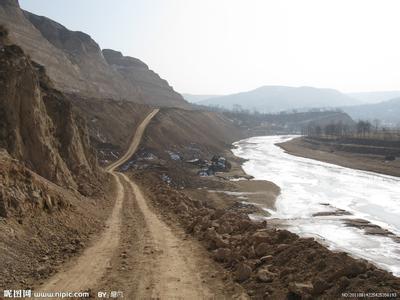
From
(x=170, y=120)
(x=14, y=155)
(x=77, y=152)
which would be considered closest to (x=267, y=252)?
(x=14, y=155)

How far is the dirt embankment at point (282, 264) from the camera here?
10.6 meters

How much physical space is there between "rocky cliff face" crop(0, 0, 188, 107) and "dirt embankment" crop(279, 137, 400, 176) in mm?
62066

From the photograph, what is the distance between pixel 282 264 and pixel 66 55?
138 m

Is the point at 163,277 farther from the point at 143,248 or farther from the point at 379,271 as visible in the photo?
the point at 379,271

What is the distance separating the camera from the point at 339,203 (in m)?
49.8

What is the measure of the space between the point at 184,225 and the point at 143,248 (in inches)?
203

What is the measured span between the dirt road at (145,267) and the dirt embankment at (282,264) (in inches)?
25.1

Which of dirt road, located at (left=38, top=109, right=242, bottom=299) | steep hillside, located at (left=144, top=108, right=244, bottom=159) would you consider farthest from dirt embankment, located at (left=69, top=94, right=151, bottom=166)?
dirt road, located at (left=38, top=109, right=242, bottom=299)

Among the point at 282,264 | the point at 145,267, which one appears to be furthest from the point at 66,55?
the point at 282,264

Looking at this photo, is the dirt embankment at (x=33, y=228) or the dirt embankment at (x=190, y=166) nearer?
the dirt embankment at (x=33, y=228)

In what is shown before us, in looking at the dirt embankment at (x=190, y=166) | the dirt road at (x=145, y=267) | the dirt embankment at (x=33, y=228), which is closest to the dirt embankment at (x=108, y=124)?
the dirt embankment at (x=190, y=166)

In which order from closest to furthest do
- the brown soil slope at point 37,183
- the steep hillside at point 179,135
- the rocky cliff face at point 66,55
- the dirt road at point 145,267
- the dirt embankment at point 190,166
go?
the dirt road at point 145,267
the brown soil slope at point 37,183
the dirt embankment at point 190,166
the steep hillside at point 179,135
the rocky cliff face at point 66,55

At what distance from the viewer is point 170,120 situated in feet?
354

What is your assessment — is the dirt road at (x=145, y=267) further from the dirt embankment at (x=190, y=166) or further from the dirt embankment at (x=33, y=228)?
the dirt embankment at (x=190, y=166)
